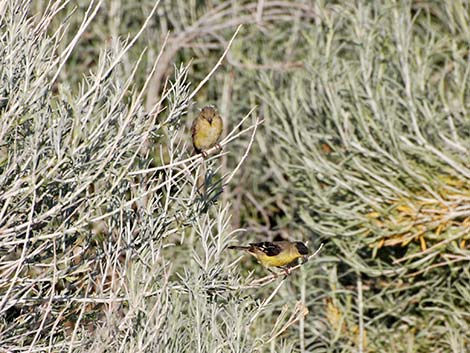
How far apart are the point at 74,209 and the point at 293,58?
130 inches

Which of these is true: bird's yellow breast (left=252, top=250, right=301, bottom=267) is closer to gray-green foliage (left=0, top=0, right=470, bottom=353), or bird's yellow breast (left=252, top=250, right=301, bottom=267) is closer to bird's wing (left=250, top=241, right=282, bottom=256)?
bird's wing (left=250, top=241, right=282, bottom=256)

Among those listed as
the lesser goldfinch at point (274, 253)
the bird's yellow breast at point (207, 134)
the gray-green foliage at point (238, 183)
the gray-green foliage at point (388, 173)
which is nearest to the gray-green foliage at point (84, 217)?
the gray-green foliage at point (238, 183)

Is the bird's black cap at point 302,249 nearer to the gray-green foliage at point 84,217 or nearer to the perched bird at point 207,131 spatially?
the perched bird at point 207,131

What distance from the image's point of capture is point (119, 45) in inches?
120

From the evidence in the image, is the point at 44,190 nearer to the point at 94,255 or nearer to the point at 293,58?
the point at 94,255

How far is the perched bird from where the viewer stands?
4.21m

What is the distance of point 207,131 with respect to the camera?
422 cm

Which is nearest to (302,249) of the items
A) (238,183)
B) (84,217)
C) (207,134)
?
(207,134)

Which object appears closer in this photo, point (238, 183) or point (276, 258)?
point (276, 258)

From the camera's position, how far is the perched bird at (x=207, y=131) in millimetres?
4207

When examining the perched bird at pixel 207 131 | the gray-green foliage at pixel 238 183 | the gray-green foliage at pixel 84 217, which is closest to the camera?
the gray-green foliage at pixel 84 217

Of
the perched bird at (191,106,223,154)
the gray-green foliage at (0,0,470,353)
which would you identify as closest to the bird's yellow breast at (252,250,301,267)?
the gray-green foliage at (0,0,470,353)

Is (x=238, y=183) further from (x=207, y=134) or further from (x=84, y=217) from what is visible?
(x=84, y=217)

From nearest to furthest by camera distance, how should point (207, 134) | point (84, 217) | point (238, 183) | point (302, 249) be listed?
point (84, 217) → point (302, 249) → point (207, 134) → point (238, 183)
